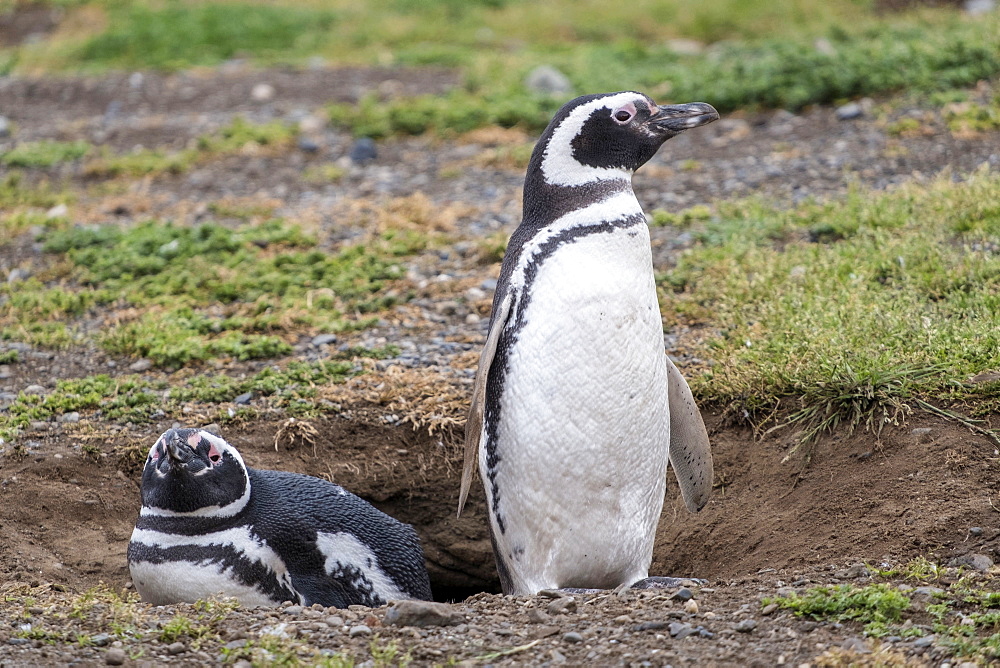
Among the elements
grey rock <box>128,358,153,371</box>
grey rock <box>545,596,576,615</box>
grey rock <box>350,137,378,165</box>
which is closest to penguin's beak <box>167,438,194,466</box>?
grey rock <box>545,596,576,615</box>

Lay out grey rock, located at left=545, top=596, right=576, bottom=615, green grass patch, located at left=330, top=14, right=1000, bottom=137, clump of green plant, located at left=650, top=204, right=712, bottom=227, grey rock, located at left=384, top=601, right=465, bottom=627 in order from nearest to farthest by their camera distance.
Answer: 1. grey rock, located at left=384, top=601, right=465, bottom=627
2. grey rock, located at left=545, top=596, right=576, bottom=615
3. clump of green plant, located at left=650, top=204, right=712, bottom=227
4. green grass patch, located at left=330, top=14, right=1000, bottom=137

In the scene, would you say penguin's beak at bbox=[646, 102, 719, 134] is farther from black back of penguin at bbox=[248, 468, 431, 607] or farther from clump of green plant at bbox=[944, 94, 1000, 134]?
clump of green plant at bbox=[944, 94, 1000, 134]

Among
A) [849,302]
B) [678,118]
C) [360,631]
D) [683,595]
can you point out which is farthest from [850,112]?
[360,631]

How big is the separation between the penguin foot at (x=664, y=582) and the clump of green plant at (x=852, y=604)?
44cm

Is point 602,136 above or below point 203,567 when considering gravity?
above

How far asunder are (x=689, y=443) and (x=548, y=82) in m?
5.68

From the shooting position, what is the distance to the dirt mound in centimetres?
374

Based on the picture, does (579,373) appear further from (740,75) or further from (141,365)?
(740,75)

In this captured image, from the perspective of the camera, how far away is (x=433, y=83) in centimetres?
991

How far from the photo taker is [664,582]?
356 centimetres

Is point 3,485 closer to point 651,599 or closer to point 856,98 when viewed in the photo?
point 651,599

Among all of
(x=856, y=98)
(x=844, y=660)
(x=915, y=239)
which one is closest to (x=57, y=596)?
(x=844, y=660)

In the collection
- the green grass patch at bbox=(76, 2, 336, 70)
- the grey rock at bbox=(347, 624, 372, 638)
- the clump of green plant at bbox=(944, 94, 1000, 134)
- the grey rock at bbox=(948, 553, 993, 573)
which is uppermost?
the green grass patch at bbox=(76, 2, 336, 70)

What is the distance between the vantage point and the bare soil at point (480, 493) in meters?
2.85
